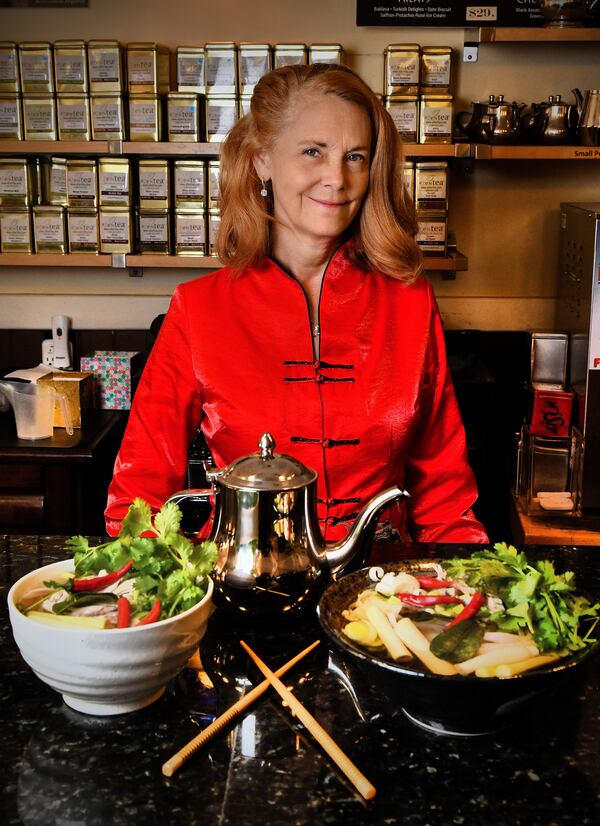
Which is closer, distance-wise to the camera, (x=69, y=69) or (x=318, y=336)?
(x=318, y=336)

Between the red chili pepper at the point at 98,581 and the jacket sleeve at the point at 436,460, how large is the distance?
98 centimetres

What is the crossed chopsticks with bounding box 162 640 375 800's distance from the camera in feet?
2.71

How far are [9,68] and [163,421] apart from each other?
1690 mm

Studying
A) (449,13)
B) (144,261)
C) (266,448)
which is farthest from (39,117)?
(266,448)

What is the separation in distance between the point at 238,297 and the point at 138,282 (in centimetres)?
150

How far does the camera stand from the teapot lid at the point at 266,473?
3.47ft

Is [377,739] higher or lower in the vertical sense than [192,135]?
lower

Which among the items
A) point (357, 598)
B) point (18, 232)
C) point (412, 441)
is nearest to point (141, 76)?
point (18, 232)

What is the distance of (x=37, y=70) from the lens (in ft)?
9.73

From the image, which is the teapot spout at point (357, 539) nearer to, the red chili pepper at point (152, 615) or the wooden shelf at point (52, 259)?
the red chili pepper at point (152, 615)

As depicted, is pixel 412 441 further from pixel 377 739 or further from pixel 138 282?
pixel 138 282

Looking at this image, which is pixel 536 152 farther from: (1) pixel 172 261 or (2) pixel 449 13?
(1) pixel 172 261

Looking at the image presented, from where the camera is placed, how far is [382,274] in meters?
1.96

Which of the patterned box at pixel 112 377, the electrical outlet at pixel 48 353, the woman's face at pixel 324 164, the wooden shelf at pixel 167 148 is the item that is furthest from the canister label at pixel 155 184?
the woman's face at pixel 324 164
